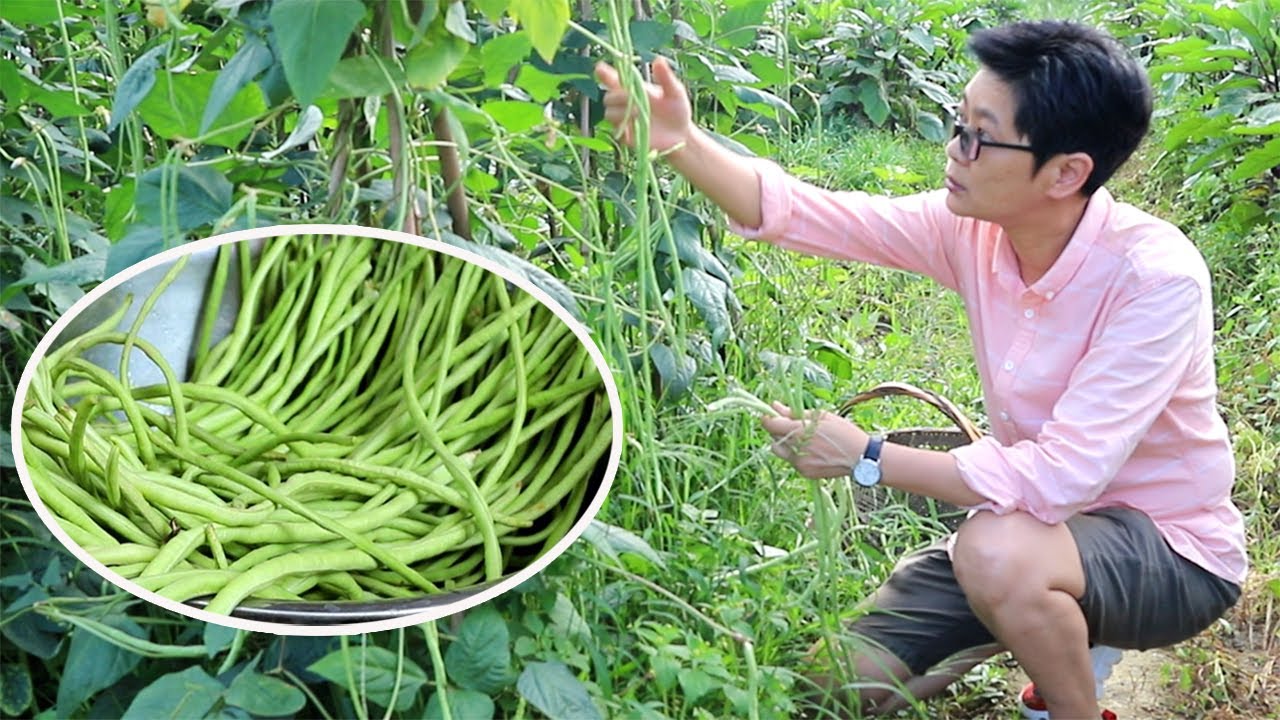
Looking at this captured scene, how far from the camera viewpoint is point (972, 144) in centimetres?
163

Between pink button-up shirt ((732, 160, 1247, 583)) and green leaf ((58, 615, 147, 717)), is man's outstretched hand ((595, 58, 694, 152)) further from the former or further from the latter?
green leaf ((58, 615, 147, 717))

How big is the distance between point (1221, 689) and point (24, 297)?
4.91ft

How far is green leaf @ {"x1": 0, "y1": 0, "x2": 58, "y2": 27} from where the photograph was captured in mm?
1446

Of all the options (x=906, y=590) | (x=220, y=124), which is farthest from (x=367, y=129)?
(x=906, y=590)

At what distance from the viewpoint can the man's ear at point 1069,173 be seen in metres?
1.61

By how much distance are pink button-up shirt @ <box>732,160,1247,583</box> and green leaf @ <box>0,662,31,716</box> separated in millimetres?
887

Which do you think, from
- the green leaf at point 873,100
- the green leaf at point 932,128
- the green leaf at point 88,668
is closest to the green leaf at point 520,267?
the green leaf at point 88,668

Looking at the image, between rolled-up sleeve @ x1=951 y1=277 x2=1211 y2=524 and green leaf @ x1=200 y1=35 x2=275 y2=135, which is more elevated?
green leaf @ x1=200 y1=35 x2=275 y2=135

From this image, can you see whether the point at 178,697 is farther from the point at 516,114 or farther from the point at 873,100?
the point at 873,100

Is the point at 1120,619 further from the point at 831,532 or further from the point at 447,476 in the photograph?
the point at 447,476

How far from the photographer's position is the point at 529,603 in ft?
4.78

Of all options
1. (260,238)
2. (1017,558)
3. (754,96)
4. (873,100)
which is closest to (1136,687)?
(1017,558)

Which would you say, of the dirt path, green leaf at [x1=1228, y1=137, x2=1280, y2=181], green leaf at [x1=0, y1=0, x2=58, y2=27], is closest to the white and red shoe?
the dirt path

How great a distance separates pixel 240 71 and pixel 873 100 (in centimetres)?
347
